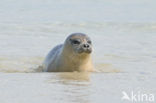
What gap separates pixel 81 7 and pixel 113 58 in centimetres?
664

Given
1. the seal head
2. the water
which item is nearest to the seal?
the seal head

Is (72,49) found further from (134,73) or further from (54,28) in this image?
(54,28)

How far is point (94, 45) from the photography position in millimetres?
10586

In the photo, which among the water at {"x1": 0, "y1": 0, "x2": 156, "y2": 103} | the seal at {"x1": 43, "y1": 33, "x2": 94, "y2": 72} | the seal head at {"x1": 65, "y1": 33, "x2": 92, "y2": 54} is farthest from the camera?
the seal at {"x1": 43, "y1": 33, "x2": 94, "y2": 72}

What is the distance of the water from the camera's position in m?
6.24

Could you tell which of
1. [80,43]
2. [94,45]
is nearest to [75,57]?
[80,43]

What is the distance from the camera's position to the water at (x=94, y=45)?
6242 millimetres

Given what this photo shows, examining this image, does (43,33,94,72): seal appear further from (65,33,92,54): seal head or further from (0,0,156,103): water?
(0,0,156,103): water

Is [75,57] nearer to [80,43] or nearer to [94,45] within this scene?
[80,43]

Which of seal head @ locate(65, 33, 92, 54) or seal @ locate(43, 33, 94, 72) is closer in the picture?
seal head @ locate(65, 33, 92, 54)

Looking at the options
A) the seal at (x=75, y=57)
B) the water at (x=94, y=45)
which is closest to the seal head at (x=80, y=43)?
the seal at (x=75, y=57)

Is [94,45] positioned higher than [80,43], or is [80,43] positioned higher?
[80,43]

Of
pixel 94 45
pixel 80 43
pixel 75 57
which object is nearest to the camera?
pixel 80 43

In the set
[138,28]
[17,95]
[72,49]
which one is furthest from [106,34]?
[17,95]
